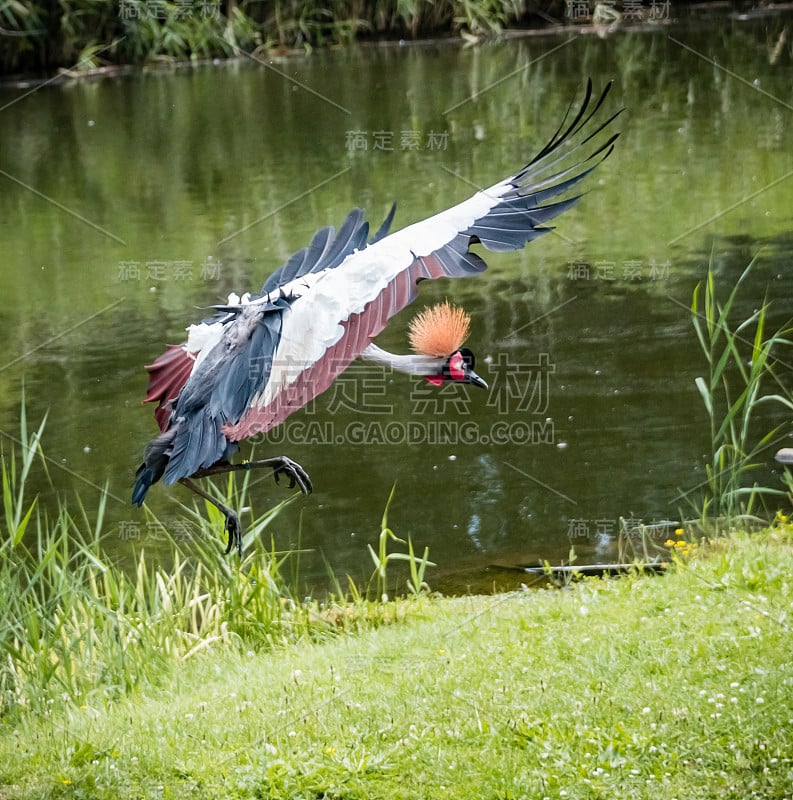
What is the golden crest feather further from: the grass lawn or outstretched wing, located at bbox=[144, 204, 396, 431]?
the grass lawn

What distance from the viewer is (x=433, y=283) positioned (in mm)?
11555

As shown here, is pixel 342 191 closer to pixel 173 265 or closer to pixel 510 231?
pixel 173 265

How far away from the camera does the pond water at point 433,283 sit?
764cm

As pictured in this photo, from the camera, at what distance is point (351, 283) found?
12.3 ft

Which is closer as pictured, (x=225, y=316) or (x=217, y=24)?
(x=225, y=316)

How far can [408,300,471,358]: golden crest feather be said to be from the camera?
397cm

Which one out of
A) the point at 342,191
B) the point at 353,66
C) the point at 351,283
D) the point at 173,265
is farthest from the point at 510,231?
the point at 353,66

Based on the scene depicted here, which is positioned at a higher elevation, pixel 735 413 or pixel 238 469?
pixel 238 469

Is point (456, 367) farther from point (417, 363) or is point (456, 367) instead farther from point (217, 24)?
point (217, 24)

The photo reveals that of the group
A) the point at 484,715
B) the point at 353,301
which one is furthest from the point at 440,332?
the point at 484,715

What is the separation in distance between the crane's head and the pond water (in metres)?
2.68

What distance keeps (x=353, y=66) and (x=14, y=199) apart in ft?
27.8

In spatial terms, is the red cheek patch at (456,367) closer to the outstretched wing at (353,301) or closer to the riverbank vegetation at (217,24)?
the outstretched wing at (353,301)

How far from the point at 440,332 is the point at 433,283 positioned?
763cm
